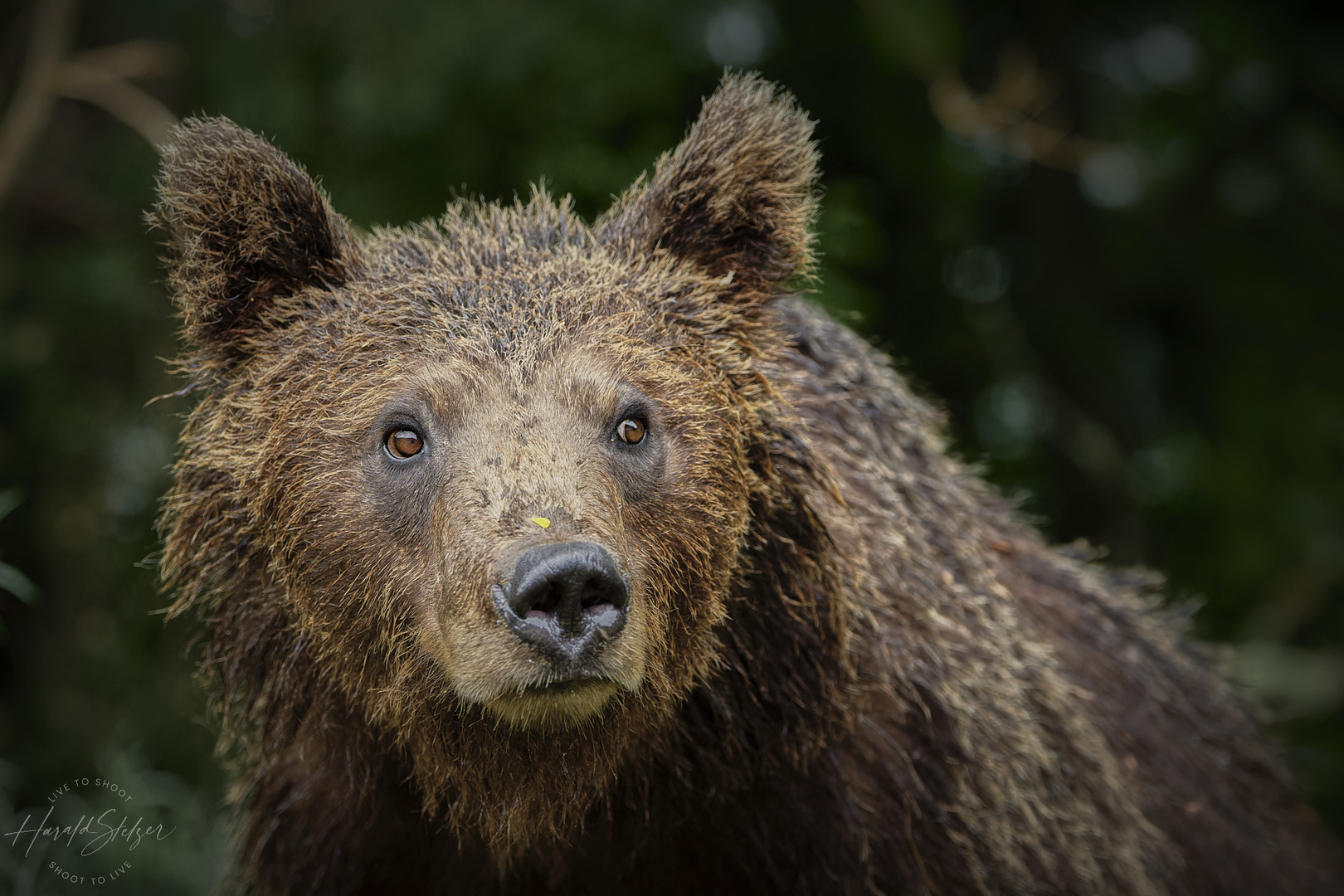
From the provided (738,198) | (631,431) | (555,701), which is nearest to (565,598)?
(555,701)

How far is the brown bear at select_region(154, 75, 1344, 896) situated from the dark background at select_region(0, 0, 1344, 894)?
1297 mm

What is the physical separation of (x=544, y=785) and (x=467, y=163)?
3.42m

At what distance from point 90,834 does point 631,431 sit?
2796 mm

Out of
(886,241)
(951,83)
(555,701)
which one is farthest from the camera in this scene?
(886,241)

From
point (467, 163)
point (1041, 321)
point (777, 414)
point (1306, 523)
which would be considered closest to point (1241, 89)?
point (1041, 321)

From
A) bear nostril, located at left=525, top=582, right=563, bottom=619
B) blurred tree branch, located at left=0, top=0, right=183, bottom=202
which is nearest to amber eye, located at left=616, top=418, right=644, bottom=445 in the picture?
bear nostril, located at left=525, top=582, right=563, bottom=619

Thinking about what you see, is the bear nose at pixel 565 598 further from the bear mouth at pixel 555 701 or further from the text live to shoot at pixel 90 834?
the text live to shoot at pixel 90 834

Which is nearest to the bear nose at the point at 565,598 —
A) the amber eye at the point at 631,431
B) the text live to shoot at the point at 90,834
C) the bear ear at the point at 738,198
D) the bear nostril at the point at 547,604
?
the bear nostril at the point at 547,604

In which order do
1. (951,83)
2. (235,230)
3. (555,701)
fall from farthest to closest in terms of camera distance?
(951,83), (235,230), (555,701)

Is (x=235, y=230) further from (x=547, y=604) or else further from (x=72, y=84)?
(x=72, y=84)

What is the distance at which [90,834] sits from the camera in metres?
4.27

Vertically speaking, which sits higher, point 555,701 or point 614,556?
point 614,556

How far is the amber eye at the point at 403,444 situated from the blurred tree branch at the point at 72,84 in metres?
3.10

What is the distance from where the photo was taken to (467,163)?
5.45 m
